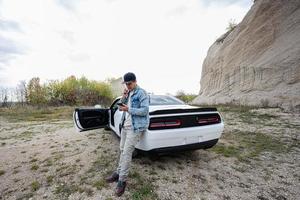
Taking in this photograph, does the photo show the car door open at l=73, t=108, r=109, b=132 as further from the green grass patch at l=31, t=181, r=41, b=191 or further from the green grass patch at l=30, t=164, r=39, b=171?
the green grass patch at l=31, t=181, r=41, b=191

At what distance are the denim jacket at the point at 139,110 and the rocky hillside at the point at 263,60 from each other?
33.1 ft

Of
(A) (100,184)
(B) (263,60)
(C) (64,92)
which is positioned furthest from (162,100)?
(C) (64,92)

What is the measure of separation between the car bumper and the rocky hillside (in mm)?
8955

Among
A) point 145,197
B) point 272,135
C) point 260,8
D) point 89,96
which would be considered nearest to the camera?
point 145,197

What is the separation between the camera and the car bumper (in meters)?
2.47

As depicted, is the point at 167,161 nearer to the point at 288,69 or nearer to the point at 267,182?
the point at 267,182

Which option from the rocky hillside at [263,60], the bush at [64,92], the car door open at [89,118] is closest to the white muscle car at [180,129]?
the car door open at [89,118]

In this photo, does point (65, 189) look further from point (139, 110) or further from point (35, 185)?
point (139, 110)

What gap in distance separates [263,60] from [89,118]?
13740 millimetres

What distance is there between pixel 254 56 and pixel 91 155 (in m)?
15.0

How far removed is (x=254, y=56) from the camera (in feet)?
44.3

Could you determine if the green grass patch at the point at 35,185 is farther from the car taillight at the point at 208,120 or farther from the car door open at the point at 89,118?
the car taillight at the point at 208,120

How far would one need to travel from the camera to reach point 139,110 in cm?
211

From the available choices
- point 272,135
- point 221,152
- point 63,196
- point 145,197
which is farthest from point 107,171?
point 272,135
